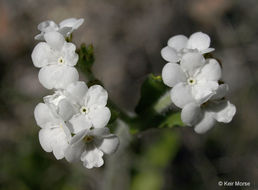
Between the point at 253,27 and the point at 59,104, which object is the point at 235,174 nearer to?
the point at 253,27

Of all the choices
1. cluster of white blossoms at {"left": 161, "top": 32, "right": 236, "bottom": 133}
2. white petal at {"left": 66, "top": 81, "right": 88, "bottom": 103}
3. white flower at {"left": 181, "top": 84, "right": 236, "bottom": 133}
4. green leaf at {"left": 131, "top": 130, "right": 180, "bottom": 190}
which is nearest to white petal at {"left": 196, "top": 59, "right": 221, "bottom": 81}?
cluster of white blossoms at {"left": 161, "top": 32, "right": 236, "bottom": 133}

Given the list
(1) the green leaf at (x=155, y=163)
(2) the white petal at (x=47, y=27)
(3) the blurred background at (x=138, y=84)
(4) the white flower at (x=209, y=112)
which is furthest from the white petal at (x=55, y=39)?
(1) the green leaf at (x=155, y=163)

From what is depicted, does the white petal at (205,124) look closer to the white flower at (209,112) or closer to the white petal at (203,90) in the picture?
the white flower at (209,112)

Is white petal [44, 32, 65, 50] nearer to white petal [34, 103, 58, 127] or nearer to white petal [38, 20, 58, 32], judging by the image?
white petal [38, 20, 58, 32]

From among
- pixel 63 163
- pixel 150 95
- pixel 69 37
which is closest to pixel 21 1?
pixel 63 163

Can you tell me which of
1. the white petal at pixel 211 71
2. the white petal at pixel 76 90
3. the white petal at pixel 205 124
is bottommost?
the white petal at pixel 205 124
